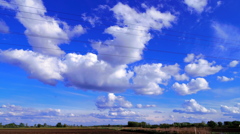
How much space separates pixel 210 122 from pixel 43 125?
→ 13710cm

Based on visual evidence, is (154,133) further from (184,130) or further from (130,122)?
(130,122)

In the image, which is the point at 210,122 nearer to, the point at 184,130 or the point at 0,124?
the point at 184,130

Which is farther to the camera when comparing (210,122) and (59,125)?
(59,125)

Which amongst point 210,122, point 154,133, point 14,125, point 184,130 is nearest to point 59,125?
point 14,125

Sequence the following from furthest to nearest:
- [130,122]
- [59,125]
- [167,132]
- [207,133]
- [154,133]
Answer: [59,125], [130,122], [154,133], [167,132], [207,133]

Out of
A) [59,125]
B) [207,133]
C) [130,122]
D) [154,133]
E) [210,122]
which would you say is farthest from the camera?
[59,125]

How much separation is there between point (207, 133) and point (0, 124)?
166475 mm

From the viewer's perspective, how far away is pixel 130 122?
162000 mm

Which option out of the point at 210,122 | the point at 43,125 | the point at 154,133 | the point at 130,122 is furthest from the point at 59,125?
the point at 154,133

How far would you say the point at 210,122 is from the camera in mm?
103438

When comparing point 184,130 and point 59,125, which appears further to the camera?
point 59,125

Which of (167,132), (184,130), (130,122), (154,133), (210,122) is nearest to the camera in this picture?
(184,130)

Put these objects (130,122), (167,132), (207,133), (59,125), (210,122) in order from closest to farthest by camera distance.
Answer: (207,133)
(167,132)
(210,122)
(130,122)
(59,125)

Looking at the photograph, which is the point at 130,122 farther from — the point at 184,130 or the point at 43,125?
the point at 184,130
